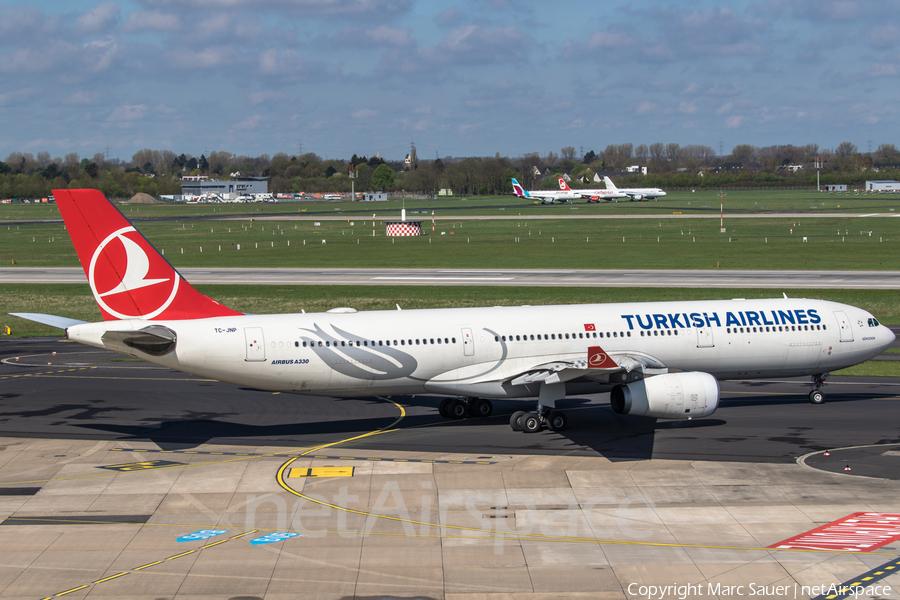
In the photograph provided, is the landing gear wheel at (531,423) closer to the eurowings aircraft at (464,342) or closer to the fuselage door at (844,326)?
the eurowings aircraft at (464,342)

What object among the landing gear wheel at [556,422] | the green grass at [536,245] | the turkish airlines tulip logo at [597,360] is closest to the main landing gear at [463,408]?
the landing gear wheel at [556,422]

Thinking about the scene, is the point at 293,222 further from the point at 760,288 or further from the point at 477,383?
the point at 477,383

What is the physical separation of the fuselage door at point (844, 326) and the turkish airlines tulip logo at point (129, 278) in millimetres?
27713

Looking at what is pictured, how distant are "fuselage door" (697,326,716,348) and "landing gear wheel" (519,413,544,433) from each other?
7.63m

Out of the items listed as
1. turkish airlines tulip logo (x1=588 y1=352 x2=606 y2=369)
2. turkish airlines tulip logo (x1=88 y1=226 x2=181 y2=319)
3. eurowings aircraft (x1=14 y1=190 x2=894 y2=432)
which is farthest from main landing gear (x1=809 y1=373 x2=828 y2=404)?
turkish airlines tulip logo (x1=88 y1=226 x2=181 y2=319)

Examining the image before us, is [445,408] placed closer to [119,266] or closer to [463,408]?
[463,408]

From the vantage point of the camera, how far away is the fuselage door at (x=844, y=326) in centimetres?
3731

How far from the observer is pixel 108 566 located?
66.2 feet

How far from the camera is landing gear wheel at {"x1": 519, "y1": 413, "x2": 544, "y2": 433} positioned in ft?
107

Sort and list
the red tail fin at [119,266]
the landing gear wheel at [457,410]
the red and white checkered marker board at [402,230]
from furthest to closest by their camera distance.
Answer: the red and white checkered marker board at [402,230]
the landing gear wheel at [457,410]
the red tail fin at [119,266]

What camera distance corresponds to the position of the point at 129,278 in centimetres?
3078

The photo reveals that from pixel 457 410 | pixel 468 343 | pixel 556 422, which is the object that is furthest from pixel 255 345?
pixel 556 422

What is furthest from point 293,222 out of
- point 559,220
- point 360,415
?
point 360,415

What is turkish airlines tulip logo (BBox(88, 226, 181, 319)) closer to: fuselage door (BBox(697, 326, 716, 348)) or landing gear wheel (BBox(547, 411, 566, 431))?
landing gear wheel (BBox(547, 411, 566, 431))
